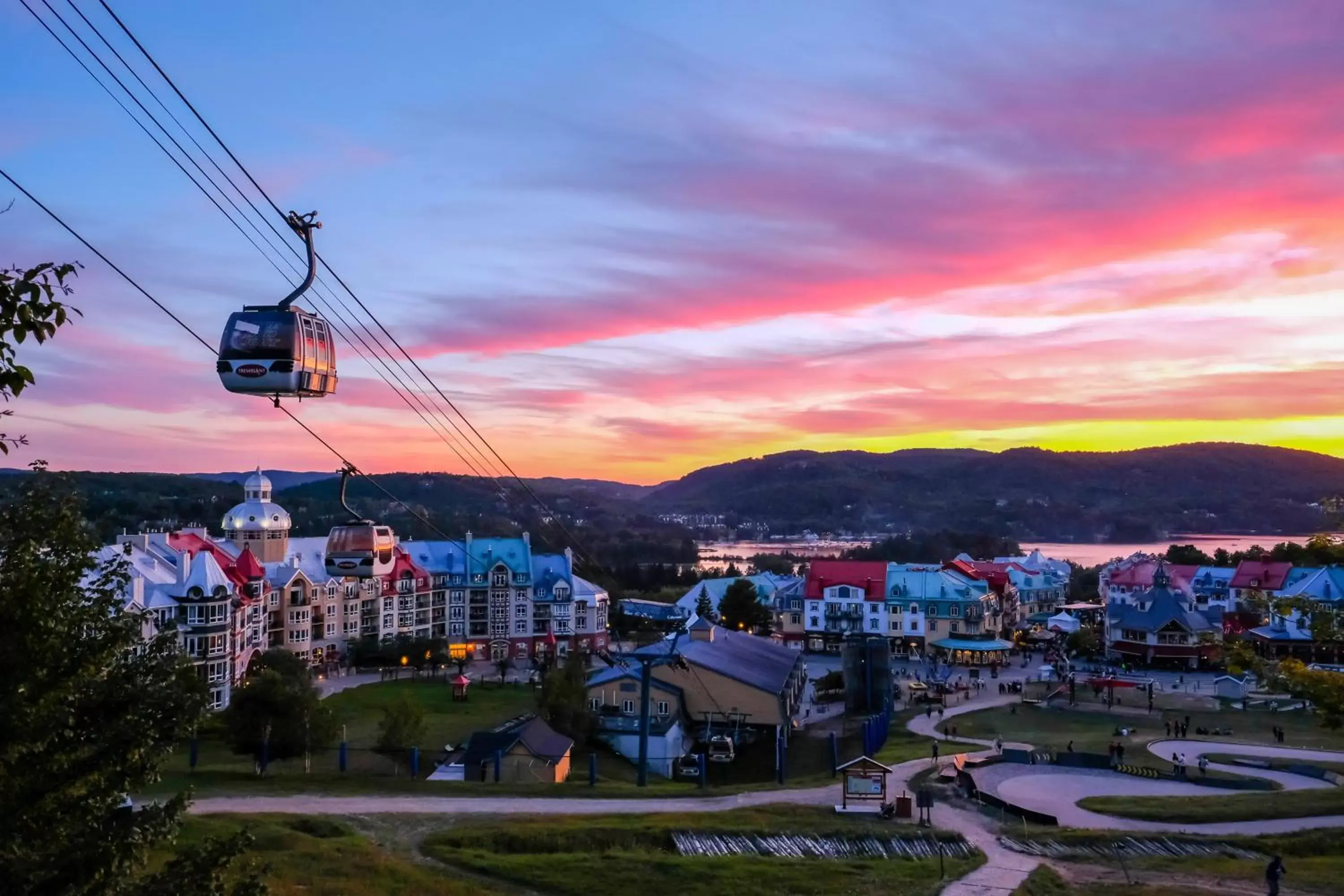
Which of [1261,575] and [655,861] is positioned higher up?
[1261,575]

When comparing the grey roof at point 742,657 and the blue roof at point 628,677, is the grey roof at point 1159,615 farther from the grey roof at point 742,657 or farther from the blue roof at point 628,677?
the blue roof at point 628,677

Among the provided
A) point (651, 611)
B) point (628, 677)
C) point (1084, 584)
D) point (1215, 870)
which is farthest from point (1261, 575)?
point (1215, 870)

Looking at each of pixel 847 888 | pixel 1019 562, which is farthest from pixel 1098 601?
pixel 847 888

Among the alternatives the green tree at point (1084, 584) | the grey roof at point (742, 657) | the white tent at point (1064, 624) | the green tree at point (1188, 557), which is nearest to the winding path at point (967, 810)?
the grey roof at point (742, 657)

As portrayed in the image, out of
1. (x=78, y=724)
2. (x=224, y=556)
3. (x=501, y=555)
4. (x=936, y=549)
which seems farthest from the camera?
(x=936, y=549)

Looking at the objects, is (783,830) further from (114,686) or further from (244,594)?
(244,594)

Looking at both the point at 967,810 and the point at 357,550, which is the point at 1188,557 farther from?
the point at 357,550

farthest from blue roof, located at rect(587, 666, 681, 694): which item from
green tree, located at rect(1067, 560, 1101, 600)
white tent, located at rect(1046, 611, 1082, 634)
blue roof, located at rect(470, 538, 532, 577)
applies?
green tree, located at rect(1067, 560, 1101, 600)

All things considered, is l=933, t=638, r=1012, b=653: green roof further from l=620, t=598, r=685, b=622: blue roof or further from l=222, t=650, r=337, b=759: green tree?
l=222, t=650, r=337, b=759: green tree
